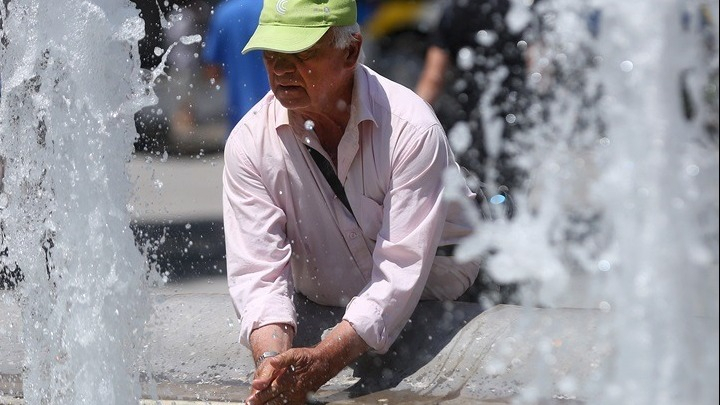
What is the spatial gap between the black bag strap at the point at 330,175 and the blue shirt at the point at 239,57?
4.08 feet

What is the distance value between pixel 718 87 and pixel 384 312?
1.35m

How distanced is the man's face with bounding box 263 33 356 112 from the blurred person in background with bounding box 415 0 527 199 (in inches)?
50.8

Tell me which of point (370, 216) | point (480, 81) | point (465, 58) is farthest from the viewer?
point (480, 81)

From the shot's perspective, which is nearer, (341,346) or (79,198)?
(341,346)

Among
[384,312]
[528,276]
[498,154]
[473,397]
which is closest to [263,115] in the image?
[384,312]

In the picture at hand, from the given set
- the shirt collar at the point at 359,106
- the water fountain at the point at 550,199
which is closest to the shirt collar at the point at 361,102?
the shirt collar at the point at 359,106

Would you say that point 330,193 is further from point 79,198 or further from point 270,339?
point 79,198

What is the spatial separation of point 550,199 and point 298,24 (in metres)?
1.00

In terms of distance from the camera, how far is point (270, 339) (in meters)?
3.65

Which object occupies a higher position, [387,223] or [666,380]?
[666,380]

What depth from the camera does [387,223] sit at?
374cm

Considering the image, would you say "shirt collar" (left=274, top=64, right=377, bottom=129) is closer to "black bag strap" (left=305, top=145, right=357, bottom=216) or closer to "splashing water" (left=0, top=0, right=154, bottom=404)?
"black bag strap" (left=305, top=145, right=357, bottom=216)

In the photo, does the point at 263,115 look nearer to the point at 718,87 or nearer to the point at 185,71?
the point at 718,87

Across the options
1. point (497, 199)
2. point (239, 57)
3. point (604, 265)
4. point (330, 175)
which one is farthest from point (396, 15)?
point (604, 265)
